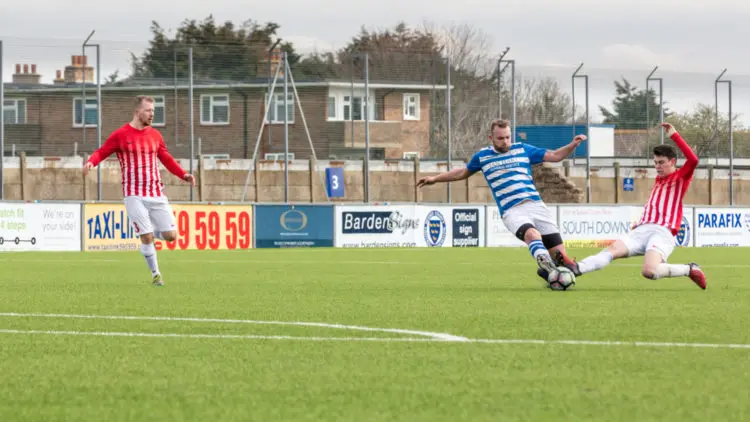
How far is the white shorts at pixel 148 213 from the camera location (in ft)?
50.0

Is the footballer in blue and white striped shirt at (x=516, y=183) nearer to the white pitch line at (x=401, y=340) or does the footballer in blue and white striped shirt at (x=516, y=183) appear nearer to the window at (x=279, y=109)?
the white pitch line at (x=401, y=340)

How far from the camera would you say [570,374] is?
6.16 m

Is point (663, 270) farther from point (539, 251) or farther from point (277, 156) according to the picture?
point (277, 156)

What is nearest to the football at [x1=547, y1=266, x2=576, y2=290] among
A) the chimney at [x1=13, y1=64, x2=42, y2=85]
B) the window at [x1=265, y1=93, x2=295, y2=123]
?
the chimney at [x1=13, y1=64, x2=42, y2=85]

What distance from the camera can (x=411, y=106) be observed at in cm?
4588

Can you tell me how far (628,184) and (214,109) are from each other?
15367mm

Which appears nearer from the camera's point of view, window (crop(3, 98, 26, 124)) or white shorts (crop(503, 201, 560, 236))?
white shorts (crop(503, 201, 560, 236))

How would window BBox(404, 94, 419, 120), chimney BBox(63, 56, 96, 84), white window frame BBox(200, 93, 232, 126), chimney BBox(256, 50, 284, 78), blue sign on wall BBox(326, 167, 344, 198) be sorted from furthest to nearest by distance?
window BBox(404, 94, 419, 120) → blue sign on wall BBox(326, 167, 344, 198) → white window frame BBox(200, 93, 232, 126) → chimney BBox(256, 50, 284, 78) → chimney BBox(63, 56, 96, 84)

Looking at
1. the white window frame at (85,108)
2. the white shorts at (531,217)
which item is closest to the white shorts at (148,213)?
the white shorts at (531,217)

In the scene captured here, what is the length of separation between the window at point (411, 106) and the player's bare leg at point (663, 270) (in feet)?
98.0

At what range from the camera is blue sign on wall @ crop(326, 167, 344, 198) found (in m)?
43.1

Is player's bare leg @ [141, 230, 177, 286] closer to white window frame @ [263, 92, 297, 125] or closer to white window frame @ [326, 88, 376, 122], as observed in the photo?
white window frame @ [263, 92, 297, 125]

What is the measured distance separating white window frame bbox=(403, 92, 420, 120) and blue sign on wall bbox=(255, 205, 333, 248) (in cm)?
908

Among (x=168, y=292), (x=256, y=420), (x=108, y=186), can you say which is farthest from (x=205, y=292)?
(x=108, y=186)
